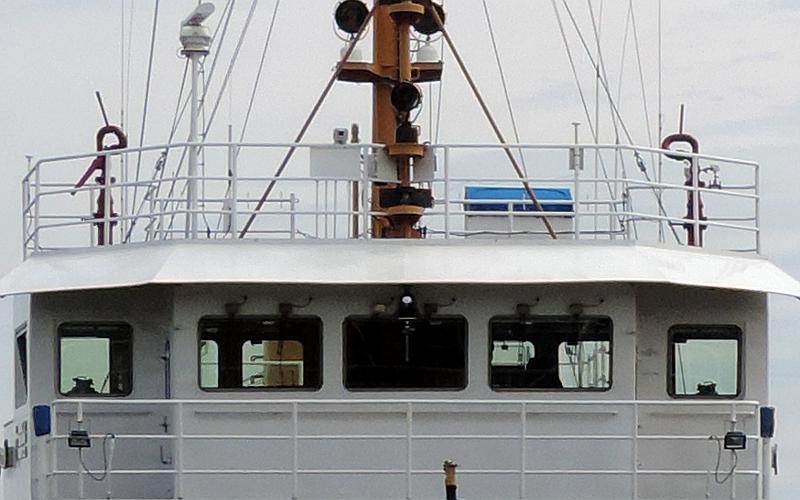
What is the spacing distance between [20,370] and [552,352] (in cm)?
695

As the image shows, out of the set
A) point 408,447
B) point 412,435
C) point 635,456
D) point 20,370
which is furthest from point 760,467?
point 20,370

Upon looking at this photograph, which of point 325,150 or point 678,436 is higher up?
point 325,150

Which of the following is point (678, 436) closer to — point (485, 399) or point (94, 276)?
point (485, 399)

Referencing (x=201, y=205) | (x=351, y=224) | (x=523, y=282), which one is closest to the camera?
(x=523, y=282)

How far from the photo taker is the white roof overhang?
23.0m

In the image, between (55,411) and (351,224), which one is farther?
(351,224)

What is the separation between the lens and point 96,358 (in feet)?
79.9

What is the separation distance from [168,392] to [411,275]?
3.07 meters

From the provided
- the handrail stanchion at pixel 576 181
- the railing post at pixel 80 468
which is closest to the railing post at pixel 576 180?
the handrail stanchion at pixel 576 181

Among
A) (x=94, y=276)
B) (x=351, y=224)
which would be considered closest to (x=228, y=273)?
(x=94, y=276)

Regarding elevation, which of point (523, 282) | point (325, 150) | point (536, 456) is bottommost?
point (536, 456)

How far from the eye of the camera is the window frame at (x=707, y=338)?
953 inches

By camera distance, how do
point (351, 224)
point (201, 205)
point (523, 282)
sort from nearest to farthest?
1. point (523, 282)
2. point (201, 205)
3. point (351, 224)

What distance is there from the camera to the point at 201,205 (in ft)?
82.9
